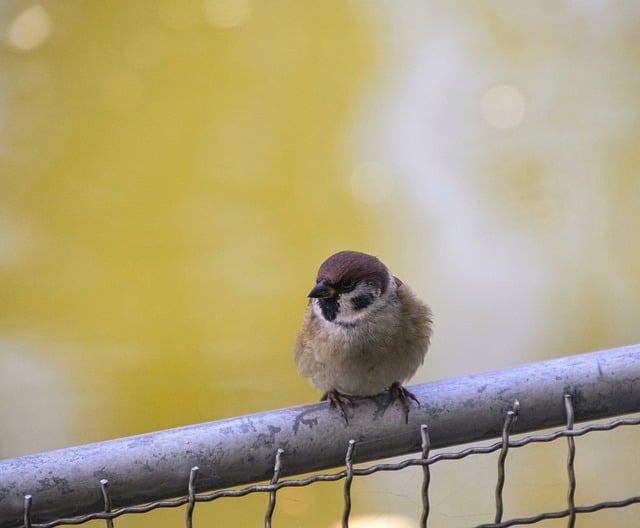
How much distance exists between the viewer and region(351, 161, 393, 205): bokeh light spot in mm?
2699

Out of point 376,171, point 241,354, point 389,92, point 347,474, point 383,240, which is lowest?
point 347,474

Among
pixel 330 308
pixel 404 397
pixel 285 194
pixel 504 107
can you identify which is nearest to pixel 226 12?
pixel 285 194

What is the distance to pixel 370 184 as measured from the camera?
271 cm

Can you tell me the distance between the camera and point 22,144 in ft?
8.42

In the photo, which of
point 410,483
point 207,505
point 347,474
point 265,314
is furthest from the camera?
point 265,314

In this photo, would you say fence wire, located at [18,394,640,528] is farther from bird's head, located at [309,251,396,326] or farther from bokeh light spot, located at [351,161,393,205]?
bokeh light spot, located at [351,161,393,205]

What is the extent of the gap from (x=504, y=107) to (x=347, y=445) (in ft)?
6.22

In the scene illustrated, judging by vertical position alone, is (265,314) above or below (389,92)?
below

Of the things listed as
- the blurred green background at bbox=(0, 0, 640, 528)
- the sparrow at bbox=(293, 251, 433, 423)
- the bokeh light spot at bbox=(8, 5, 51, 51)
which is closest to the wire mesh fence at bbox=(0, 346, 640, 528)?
the sparrow at bbox=(293, 251, 433, 423)

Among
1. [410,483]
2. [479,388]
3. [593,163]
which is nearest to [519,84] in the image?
[593,163]

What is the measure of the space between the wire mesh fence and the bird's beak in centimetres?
44

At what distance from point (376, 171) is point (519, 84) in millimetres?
498

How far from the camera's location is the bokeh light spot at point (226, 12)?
104 inches

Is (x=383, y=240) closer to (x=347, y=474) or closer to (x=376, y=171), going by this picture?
(x=376, y=171)
